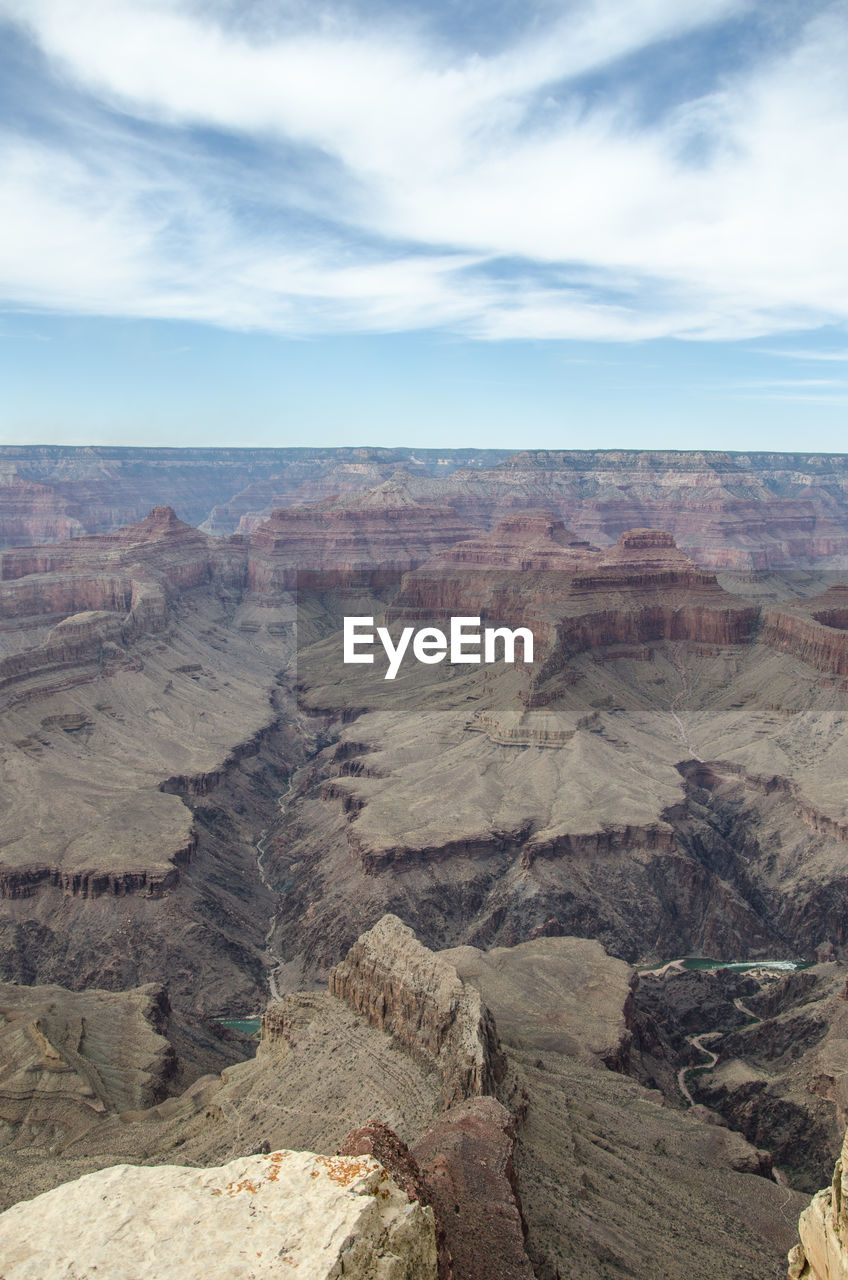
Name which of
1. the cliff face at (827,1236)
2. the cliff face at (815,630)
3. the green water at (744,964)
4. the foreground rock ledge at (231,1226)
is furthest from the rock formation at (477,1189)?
the cliff face at (815,630)

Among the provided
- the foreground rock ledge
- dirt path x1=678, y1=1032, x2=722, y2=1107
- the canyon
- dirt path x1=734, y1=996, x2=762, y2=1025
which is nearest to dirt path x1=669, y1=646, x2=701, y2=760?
the canyon

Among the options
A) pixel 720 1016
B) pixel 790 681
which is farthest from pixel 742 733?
pixel 720 1016

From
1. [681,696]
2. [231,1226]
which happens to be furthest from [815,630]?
[231,1226]

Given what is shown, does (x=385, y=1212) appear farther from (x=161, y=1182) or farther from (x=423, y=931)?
(x=423, y=931)

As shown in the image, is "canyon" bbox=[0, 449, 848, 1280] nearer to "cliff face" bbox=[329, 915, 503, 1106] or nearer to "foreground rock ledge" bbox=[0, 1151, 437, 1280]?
"cliff face" bbox=[329, 915, 503, 1106]

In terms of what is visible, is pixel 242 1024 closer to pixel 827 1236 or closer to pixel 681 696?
pixel 827 1236

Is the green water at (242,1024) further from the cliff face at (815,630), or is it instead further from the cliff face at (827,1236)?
the cliff face at (815,630)
